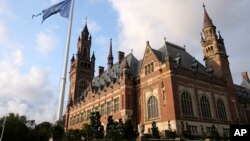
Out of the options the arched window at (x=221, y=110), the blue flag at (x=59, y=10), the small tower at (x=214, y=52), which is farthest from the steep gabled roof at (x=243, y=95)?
the blue flag at (x=59, y=10)

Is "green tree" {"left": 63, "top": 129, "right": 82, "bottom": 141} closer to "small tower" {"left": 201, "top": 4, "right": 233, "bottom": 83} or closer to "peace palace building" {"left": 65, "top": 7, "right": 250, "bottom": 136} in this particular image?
"peace palace building" {"left": 65, "top": 7, "right": 250, "bottom": 136}

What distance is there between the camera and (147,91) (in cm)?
4247

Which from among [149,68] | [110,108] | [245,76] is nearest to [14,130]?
[110,108]

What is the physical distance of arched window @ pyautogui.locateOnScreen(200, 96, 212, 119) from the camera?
4074cm

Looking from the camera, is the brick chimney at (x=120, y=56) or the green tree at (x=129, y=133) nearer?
the green tree at (x=129, y=133)

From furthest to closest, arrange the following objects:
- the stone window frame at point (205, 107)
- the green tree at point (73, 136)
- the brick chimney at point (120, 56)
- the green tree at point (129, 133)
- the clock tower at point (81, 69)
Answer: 1. the clock tower at point (81, 69)
2. the brick chimney at point (120, 56)
3. the stone window frame at point (205, 107)
4. the green tree at point (73, 136)
5. the green tree at point (129, 133)

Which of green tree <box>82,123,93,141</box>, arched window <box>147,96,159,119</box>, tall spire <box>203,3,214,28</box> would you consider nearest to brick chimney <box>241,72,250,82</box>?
tall spire <box>203,3,214,28</box>

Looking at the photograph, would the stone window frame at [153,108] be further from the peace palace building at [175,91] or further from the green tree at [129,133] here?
the green tree at [129,133]

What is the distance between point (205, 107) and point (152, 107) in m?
9.86

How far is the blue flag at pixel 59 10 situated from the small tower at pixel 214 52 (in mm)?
37332

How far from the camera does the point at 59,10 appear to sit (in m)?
22.8

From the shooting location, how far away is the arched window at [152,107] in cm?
3992

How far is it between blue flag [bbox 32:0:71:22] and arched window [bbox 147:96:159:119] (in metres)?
23.8

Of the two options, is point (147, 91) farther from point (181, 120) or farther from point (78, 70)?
point (78, 70)
